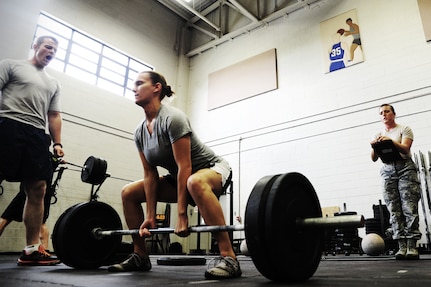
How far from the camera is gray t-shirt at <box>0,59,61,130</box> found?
1.97 metres

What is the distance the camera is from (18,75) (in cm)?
206

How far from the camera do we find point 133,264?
1581mm

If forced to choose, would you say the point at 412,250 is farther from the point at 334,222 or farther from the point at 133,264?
the point at 133,264

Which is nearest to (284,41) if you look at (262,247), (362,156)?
(362,156)

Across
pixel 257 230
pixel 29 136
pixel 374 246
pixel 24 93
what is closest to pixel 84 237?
pixel 29 136

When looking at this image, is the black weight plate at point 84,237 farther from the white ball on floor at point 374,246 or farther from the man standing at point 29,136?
the white ball on floor at point 374,246

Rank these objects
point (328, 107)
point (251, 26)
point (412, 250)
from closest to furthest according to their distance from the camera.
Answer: point (412, 250), point (328, 107), point (251, 26)

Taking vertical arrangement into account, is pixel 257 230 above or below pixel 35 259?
above

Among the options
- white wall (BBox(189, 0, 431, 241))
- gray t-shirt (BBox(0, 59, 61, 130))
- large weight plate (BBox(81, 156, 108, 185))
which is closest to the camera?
gray t-shirt (BBox(0, 59, 61, 130))

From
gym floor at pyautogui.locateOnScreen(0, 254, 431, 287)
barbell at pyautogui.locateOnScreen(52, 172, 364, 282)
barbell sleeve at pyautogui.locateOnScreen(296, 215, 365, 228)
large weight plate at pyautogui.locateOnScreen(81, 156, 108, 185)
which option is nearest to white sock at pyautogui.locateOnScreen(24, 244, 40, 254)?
gym floor at pyautogui.locateOnScreen(0, 254, 431, 287)

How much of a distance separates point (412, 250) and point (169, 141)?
2.11m

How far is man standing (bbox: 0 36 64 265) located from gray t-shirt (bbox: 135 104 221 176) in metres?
0.74

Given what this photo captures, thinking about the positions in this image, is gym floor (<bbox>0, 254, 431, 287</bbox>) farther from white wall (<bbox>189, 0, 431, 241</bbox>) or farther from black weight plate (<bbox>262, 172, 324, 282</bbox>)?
white wall (<bbox>189, 0, 431, 241</bbox>)

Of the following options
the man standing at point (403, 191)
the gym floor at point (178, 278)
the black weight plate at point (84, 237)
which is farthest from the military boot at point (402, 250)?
the black weight plate at point (84, 237)
